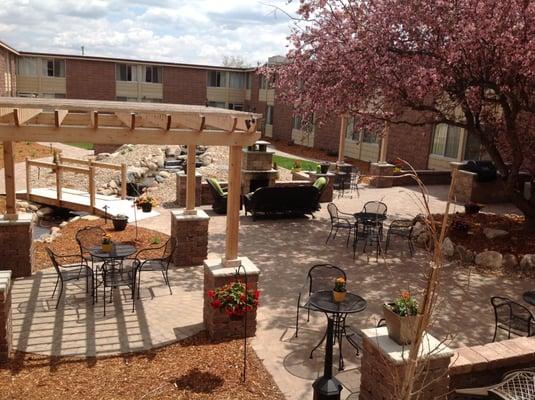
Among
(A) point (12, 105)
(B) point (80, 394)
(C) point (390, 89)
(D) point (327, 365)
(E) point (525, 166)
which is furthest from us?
(E) point (525, 166)

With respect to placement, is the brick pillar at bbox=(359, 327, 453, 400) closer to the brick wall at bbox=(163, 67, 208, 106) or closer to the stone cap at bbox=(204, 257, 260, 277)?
the stone cap at bbox=(204, 257, 260, 277)

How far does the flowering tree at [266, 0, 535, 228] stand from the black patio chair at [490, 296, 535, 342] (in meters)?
4.81

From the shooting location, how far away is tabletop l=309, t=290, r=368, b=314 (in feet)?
18.5

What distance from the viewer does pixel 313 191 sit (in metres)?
13.5

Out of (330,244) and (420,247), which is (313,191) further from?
(420,247)

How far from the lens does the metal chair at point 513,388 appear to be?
→ 4406mm

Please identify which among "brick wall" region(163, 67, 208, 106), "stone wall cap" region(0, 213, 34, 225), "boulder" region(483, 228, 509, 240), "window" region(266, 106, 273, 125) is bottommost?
"boulder" region(483, 228, 509, 240)

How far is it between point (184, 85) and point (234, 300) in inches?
1383

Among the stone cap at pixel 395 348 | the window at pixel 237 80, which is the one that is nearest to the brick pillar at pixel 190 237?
the stone cap at pixel 395 348

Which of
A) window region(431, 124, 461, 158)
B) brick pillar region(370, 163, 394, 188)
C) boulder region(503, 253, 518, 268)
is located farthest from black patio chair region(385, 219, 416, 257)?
window region(431, 124, 461, 158)

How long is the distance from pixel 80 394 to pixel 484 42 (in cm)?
914

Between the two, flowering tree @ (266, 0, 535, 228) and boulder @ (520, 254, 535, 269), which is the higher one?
flowering tree @ (266, 0, 535, 228)

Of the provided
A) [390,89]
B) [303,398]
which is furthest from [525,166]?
[303,398]

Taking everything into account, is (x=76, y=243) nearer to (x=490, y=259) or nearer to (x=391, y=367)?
(x=391, y=367)
